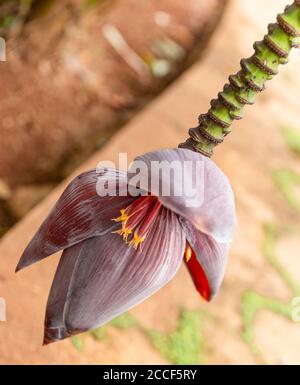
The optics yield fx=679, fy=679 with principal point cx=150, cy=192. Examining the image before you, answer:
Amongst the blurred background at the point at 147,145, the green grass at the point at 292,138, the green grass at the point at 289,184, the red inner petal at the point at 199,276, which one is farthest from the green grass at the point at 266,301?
the red inner petal at the point at 199,276

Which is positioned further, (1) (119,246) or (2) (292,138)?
(2) (292,138)

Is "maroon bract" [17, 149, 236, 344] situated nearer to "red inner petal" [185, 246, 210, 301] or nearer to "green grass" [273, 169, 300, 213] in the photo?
"red inner petal" [185, 246, 210, 301]

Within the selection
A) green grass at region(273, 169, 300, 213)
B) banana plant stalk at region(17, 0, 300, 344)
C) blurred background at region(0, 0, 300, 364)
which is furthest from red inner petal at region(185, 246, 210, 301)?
green grass at region(273, 169, 300, 213)

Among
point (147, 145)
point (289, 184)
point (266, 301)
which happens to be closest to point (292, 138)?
point (289, 184)

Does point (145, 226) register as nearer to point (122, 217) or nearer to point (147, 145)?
point (122, 217)

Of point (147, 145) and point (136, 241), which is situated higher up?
point (136, 241)

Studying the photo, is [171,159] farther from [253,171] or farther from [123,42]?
[123,42]

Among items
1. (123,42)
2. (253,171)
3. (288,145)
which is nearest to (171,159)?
(253,171)
